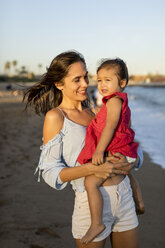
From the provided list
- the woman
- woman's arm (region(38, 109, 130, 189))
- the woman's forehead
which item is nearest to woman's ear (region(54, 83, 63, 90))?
the woman

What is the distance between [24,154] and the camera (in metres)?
8.01

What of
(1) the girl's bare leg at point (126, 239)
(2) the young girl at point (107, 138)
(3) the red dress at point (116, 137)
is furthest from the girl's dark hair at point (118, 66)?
(1) the girl's bare leg at point (126, 239)

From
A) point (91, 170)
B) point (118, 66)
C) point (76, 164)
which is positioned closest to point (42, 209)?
point (76, 164)

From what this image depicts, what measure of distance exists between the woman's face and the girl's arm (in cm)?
38

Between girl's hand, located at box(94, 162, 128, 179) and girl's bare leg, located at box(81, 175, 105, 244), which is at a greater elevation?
girl's hand, located at box(94, 162, 128, 179)

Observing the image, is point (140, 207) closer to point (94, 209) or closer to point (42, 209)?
point (94, 209)

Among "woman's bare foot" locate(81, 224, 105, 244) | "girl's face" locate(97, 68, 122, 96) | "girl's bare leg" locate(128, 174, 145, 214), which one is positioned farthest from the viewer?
"girl's bare leg" locate(128, 174, 145, 214)

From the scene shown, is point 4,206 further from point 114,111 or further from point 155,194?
point 114,111

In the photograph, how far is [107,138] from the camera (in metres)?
2.16

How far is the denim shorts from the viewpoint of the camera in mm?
2213

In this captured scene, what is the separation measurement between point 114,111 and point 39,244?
2297 mm

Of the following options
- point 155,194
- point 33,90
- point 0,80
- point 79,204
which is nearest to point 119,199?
point 79,204

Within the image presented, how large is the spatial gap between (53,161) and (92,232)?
2.01ft

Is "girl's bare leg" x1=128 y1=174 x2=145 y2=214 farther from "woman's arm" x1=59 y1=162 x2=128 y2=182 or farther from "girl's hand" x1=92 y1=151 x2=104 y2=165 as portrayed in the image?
"girl's hand" x1=92 y1=151 x2=104 y2=165
